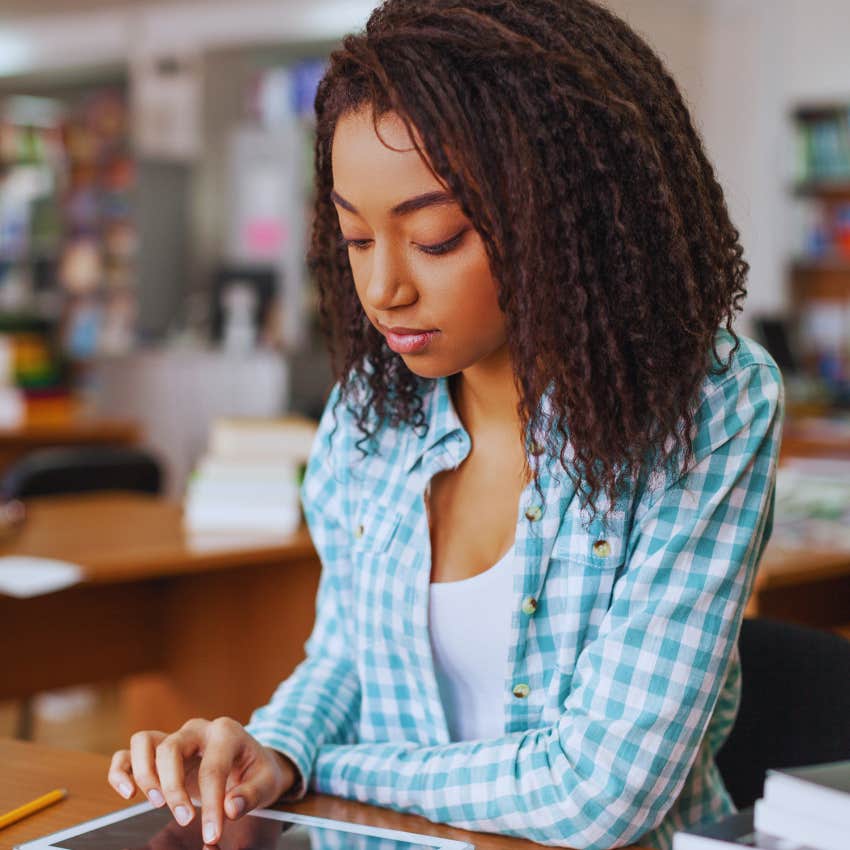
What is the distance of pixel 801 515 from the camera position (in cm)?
285

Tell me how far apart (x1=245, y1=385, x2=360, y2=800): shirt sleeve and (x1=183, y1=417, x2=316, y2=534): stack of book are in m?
1.39

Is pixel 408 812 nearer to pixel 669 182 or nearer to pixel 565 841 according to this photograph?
pixel 565 841

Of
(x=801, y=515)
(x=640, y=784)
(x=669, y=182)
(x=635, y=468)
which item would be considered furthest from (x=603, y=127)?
(x=801, y=515)

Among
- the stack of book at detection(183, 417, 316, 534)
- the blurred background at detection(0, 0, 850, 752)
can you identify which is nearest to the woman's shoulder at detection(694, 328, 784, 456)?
the blurred background at detection(0, 0, 850, 752)

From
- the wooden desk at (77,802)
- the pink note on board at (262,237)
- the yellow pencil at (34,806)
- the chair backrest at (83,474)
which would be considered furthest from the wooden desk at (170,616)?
the pink note on board at (262,237)

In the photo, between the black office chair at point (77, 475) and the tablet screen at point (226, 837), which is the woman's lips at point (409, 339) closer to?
the tablet screen at point (226, 837)

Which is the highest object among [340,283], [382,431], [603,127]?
[603,127]

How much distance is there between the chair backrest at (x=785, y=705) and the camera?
4.56 feet

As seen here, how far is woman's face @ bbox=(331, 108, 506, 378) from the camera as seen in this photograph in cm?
106

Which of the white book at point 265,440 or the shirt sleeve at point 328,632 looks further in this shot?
the white book at point 265,440

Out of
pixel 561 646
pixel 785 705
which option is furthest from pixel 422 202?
pixel 785 705

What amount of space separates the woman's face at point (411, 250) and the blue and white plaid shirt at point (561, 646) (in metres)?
0.19

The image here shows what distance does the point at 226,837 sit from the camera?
107cm

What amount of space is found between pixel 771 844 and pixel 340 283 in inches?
28.6
